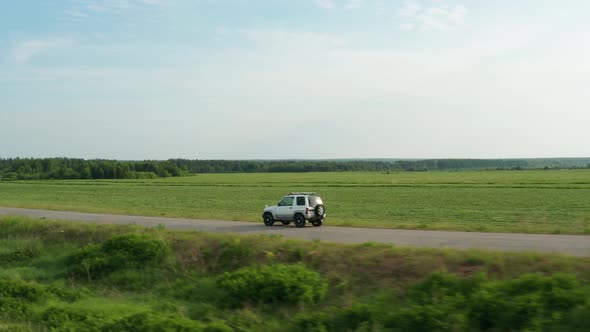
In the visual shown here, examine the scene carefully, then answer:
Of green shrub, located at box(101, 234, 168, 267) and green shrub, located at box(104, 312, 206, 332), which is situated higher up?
green shrub, located at box(101, 234, 168, 267)

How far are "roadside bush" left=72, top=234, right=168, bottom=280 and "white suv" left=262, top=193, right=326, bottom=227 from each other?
34.6 ft

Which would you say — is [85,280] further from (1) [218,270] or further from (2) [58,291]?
(1) [218,270]

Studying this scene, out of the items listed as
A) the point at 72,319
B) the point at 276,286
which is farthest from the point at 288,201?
the point at 72,319

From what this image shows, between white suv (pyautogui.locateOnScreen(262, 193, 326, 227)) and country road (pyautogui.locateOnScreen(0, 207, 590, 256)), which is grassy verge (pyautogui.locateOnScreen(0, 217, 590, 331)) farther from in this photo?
white suv (pyautogui.locateOnScreen(262, 193, 326, 227))

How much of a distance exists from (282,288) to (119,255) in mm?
7424

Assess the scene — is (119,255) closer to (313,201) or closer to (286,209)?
(286,209)

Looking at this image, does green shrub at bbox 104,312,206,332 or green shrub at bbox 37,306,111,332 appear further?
green shrub at bbox 37,306,111,332

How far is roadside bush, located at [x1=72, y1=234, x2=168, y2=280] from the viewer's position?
19.1 m

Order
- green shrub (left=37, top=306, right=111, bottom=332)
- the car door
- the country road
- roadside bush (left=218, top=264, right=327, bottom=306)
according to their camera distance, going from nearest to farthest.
Result: green shrub (left=37, top=306, right=111, bottom=332) < roadside bush (left=218, top=264, right=327, bottom=306) < the country road < the car door

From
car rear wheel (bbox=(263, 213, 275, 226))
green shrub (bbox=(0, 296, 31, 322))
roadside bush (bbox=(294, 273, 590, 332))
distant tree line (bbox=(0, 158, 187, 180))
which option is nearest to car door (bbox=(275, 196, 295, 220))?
car rear wheel (bbox=(263, 213, 275, 226))

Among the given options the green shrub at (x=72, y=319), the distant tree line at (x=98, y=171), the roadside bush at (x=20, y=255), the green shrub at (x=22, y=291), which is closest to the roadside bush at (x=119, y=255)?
the green shrub at (x=22, y=291)

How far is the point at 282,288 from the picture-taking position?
14.7m

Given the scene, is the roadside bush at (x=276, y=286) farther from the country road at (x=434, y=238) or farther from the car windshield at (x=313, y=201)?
the car windshield at (x=313, y=201)

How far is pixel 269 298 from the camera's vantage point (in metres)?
14.6
